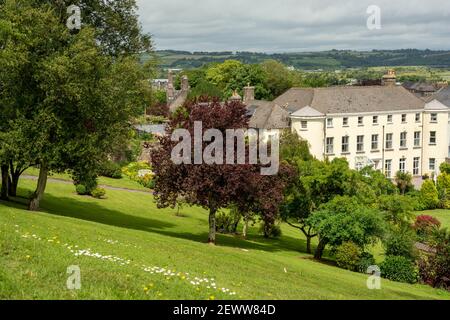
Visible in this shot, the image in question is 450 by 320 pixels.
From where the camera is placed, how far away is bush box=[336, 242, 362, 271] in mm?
32875

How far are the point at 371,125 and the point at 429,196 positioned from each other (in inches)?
436

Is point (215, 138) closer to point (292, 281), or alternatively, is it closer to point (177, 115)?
point (177, 115)

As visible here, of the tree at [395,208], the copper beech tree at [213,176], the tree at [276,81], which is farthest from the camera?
the tree at [276,81]

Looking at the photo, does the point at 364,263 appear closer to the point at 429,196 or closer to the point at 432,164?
the point at 429,196

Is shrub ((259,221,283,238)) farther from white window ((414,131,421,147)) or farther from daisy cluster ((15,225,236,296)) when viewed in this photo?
white window ((414,131,421,147))

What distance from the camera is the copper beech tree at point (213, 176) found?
30547 mm

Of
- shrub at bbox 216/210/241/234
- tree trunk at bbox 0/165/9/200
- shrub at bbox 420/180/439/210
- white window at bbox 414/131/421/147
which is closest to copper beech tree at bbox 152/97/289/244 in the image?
shrub at bbox 216/210/241/234

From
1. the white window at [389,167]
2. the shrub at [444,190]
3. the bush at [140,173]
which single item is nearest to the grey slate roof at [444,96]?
the white window at [389,167]

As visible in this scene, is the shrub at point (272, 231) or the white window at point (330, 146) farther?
the white window at point (330, 146)

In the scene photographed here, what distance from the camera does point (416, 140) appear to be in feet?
235

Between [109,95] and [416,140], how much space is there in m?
49.4

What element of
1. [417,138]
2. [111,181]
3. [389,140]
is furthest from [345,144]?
[111,181]

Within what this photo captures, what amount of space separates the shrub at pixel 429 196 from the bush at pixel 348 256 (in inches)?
1263

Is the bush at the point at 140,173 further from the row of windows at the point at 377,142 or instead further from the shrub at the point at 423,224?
the shrub at the point at 423,224
